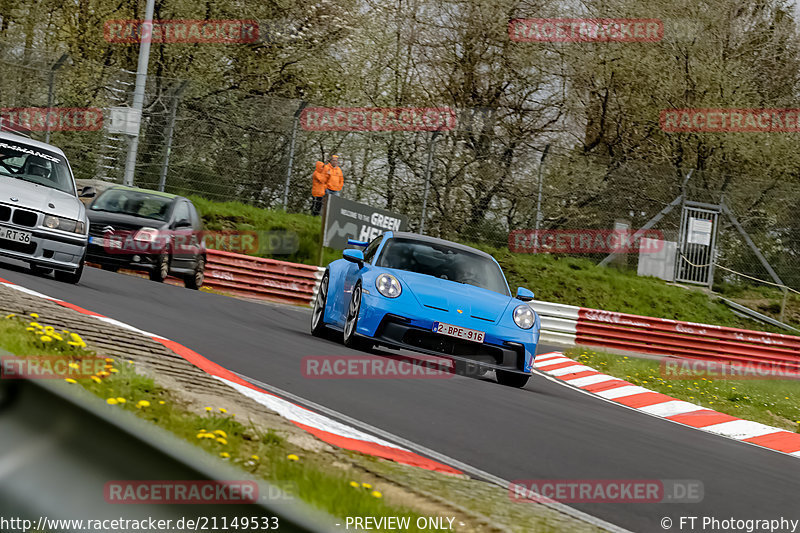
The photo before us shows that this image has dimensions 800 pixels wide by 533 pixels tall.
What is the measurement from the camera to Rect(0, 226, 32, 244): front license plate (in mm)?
11367

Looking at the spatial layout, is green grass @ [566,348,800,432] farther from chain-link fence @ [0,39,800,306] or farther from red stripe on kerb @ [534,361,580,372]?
chain-link fence @ [0,39,800,306]

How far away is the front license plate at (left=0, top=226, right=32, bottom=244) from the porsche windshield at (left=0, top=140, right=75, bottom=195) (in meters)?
1.02

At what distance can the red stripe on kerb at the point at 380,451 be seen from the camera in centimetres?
538

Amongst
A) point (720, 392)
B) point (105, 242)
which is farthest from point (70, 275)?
point (720, 392)

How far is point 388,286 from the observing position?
9.73 meters

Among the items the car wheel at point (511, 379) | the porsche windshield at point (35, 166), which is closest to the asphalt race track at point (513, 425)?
the car wheel at point (511, 379)

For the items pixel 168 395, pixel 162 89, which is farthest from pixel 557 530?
pixel 162 89

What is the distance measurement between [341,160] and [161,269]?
8370mm

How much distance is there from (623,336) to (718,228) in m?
6.24
